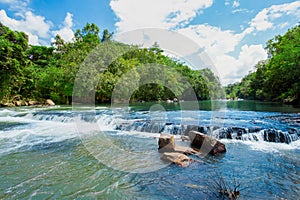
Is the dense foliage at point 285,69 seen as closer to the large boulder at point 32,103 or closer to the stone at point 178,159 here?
the stone at point 178,159

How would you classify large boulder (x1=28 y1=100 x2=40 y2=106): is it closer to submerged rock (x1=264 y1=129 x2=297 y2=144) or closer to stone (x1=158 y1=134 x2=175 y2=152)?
stone (x1=158 y1=134 x2=175 y2=152)

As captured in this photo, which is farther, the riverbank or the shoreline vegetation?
the riverbank

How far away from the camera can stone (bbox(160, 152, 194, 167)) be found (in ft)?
14.5

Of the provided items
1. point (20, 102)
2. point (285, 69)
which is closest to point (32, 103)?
point (20, 102)

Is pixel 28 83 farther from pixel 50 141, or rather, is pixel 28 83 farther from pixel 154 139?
pixel 154 139

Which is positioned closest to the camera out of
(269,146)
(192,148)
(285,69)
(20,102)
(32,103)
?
(192,148)

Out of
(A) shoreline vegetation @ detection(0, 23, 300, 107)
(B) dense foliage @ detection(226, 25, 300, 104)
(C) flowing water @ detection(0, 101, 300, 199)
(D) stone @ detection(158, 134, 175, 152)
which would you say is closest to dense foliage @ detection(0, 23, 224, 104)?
(A) shoreline vegetation @ detection(0, 23, 300, 107)

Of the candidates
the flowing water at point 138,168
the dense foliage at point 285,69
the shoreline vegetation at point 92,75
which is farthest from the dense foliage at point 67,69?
the dense foliage at point 285,69

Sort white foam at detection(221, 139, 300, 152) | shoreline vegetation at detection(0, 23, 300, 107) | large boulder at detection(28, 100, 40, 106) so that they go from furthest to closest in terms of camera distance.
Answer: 1. large boulder at detection(28, 100, 40, 106)
2. shoreline vegetation at detection(0, 23, 300, 107)
3. white foam at detection(221, 139, 300, 152)

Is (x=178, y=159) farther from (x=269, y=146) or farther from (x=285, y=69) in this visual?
(x=285, y=69)

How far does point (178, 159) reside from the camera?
4.55 meters

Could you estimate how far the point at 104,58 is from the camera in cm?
2312

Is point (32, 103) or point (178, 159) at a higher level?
point (32, 103)

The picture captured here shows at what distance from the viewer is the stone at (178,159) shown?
174 inches
